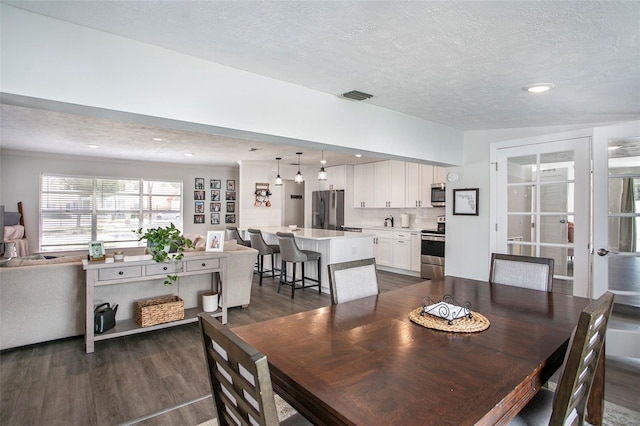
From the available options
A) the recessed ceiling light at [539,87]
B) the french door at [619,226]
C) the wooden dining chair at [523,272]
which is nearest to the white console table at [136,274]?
the wooden dining chair at [523,272]

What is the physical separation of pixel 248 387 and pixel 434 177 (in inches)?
230

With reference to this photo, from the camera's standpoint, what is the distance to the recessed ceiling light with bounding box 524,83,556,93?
94.8 inches

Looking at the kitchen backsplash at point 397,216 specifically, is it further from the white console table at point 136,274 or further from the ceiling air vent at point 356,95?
the white console table at point 136,274

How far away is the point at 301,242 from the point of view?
18.0 feet

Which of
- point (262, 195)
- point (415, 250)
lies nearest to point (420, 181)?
point (415, 250)

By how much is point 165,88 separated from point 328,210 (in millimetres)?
6082

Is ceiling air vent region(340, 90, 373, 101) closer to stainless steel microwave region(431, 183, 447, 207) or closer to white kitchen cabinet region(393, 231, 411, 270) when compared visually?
stainless steel microwave region(431, 183, 447, 207)

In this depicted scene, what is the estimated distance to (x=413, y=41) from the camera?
1882 millimetres

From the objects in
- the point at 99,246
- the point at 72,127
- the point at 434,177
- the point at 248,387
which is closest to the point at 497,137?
the point at 434,177

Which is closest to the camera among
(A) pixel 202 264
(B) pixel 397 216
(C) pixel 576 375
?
(C) pixel 576 375

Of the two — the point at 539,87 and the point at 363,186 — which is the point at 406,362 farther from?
the point at 363,186

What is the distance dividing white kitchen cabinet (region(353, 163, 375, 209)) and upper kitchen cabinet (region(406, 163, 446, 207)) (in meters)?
1.02

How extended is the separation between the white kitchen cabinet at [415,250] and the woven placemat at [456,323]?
4.52m

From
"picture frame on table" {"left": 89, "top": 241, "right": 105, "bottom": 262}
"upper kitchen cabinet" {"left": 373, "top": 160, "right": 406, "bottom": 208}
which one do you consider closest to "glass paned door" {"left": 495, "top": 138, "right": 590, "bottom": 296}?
"upper kitchen cabinet" {"left": 373, "top": 160, "right": 406, "bottom": 208}
